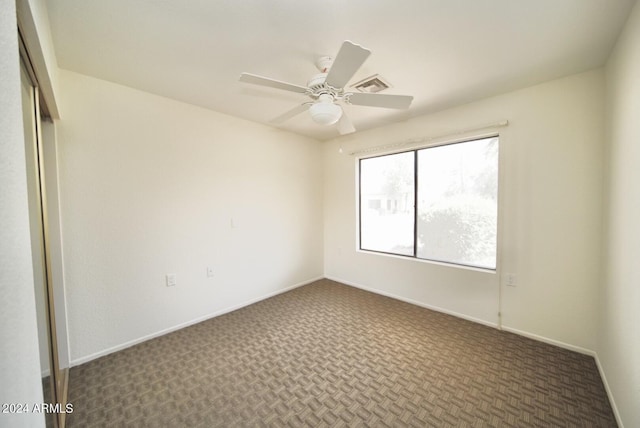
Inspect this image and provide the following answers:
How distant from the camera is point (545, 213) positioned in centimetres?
234

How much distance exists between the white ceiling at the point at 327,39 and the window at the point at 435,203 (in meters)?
0.87

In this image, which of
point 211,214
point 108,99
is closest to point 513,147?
point 211,214

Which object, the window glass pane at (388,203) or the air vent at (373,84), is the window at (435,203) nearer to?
the window glass pane at (388,203)

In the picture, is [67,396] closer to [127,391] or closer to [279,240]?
[127,391]

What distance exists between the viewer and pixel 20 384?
564 millimetres

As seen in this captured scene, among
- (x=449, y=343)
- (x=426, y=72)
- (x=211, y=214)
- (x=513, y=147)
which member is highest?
(x=426, y=72)

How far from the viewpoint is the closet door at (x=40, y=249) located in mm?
1244

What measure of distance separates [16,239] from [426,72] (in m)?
2.61

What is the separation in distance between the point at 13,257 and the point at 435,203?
341cm

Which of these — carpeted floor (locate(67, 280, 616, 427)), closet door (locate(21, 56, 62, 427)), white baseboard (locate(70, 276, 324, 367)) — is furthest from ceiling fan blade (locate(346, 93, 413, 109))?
white baseboard (locate(70, 276, 324, 367))

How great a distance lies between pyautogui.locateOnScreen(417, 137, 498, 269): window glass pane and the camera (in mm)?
2732

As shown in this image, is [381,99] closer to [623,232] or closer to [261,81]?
[261,81]

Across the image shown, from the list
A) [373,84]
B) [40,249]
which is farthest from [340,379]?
[373,84]

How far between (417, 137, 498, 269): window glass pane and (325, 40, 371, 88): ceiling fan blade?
204cm
